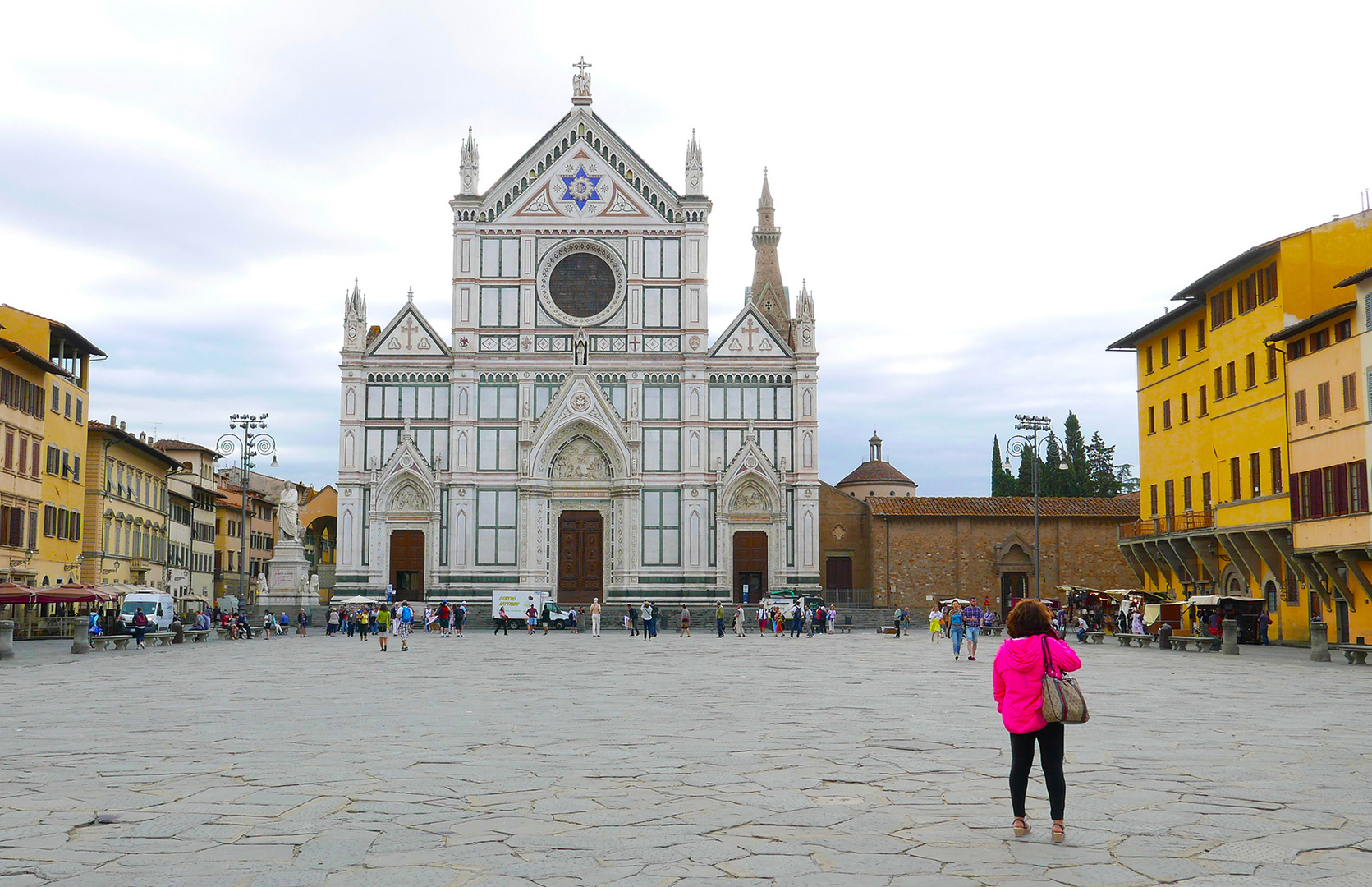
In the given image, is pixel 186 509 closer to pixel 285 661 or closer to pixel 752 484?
pixel 752 484

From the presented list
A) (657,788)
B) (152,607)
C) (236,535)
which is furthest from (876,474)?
(657,788)

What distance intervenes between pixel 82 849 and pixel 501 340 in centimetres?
4779

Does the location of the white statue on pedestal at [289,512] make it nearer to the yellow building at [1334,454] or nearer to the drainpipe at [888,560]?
the drainpipe at [888,560]

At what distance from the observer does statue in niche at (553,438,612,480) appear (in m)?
55.0

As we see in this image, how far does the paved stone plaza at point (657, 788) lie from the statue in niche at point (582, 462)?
35442 mm

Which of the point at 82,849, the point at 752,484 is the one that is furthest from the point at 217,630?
the point at 82,849

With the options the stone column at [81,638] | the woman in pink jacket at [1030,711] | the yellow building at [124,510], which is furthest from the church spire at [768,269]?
the woman in pink jacket at [1030,711]

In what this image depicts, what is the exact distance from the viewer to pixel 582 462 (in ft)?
181

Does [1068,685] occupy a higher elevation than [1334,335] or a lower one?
lower

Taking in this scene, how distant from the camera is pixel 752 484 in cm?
5453

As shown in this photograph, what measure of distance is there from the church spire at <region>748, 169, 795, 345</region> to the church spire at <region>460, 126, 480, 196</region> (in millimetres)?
26953

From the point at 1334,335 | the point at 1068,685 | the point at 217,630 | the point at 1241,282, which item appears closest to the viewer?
the point at 1068,685

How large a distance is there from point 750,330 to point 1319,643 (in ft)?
102

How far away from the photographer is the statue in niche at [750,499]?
2146 inches
